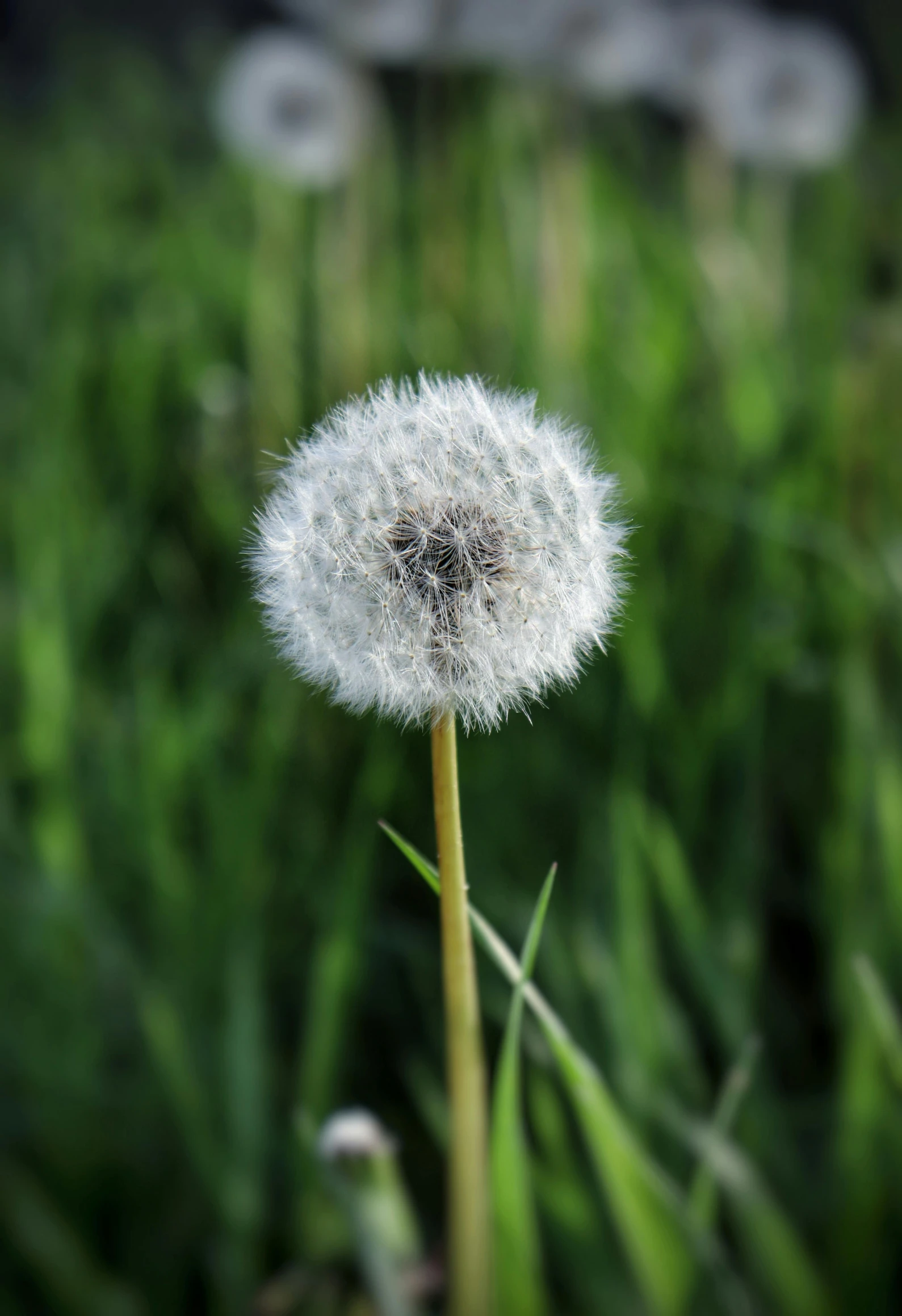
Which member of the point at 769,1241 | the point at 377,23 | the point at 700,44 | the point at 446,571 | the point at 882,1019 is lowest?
the point at 769,1241

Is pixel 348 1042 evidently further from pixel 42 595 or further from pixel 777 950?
pixel 42 595

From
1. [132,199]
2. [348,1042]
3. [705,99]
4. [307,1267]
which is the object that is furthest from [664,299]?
[132,199]

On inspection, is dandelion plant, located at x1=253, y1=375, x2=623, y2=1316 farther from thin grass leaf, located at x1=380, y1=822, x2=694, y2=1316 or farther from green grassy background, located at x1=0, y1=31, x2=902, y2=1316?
green grassy background, located at x1=0, y1=31, x2=902, y2=1316

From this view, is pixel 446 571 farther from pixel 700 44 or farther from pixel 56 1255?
pixel 700 44

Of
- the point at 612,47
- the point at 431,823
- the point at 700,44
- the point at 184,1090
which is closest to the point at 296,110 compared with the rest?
the point at 612,47

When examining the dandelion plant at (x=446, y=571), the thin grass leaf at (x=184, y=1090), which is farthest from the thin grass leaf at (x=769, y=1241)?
the thin grass leaf at (x=184, y=1090)

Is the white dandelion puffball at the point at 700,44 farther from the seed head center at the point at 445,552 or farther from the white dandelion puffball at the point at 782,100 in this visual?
the seed head center at the point at 445,552
